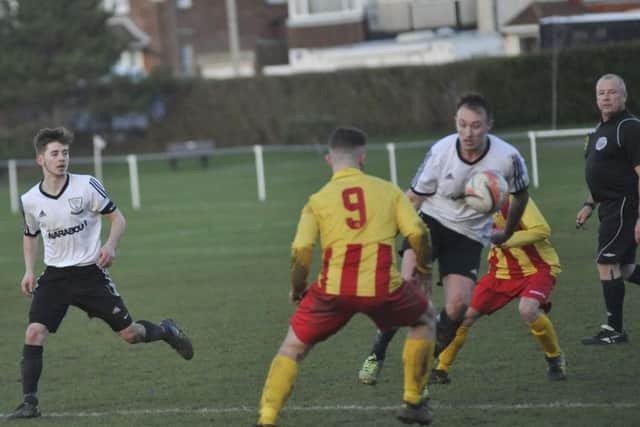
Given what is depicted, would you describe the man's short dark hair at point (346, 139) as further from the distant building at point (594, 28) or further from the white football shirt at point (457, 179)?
the distant building at point (594, 28)

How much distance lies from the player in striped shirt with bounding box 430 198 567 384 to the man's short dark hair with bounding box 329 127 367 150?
1.98 meters

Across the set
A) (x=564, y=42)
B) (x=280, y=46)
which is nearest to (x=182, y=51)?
(x=280, y=46)

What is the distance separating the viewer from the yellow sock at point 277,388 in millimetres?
7020

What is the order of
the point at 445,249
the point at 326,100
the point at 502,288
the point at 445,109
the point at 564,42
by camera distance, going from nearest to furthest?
the point at 445,249, the point at 502,288, the point at 564,42, the point at 445,109, the point at 326,100

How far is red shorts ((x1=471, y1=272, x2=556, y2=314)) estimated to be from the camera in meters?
9.05

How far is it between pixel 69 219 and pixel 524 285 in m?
3.21

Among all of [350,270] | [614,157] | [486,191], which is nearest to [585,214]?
[614,157]

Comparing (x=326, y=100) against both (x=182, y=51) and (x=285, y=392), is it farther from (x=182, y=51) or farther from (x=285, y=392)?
(x=285, y=392)

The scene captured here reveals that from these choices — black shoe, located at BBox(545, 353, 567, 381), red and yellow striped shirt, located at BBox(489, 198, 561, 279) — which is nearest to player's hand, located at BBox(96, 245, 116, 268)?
red and yellow striped shirt, located at BBox(489, 198, 561, 279)

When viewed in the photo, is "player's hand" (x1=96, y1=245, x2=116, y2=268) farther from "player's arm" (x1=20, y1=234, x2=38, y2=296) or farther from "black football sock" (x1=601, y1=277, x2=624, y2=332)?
"black football sock" (x1=601, y1=277, x2=624, y2=332)

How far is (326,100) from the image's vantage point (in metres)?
43.2

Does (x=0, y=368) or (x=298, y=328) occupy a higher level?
(x=298, y=328)

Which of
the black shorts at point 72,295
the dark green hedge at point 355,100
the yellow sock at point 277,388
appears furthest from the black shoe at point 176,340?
the dark green hedge at point 355,100

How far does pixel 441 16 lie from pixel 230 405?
3643 cm
